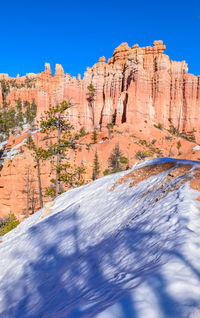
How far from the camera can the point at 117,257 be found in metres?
3.37

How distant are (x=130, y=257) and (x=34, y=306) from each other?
1.82 meters

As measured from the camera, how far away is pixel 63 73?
78.4 metres

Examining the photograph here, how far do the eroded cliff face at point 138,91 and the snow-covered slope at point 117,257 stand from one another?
46.2 m

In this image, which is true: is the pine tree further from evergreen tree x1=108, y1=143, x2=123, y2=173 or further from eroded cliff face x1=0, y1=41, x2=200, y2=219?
eroded cliff face x1=0, y1=41, x2=200, y2=219

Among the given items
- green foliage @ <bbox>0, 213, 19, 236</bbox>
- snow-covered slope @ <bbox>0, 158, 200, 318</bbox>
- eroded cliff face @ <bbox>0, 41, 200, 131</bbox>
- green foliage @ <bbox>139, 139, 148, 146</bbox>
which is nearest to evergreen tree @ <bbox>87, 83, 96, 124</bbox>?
eroded cliff face @ <bbox>0, 41, 200, 131</bbox>

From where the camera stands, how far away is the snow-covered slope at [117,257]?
2.00 metres

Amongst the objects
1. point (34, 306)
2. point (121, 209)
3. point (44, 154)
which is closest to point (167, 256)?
point (34, 306)

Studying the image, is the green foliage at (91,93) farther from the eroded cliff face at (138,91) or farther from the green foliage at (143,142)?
the green foliage at (143,142)

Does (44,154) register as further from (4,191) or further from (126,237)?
(4,191)

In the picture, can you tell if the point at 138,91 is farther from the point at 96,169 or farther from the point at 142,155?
the point at 96,169

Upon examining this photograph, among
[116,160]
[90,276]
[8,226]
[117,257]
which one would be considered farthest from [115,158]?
[90,276]

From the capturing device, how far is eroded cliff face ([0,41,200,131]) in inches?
2128

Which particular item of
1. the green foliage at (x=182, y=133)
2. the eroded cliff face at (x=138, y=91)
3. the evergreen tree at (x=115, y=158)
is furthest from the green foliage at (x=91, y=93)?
the evergreen tree at (x=115, y=158)

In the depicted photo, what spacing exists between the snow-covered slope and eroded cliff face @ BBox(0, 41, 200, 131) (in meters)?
46.2
